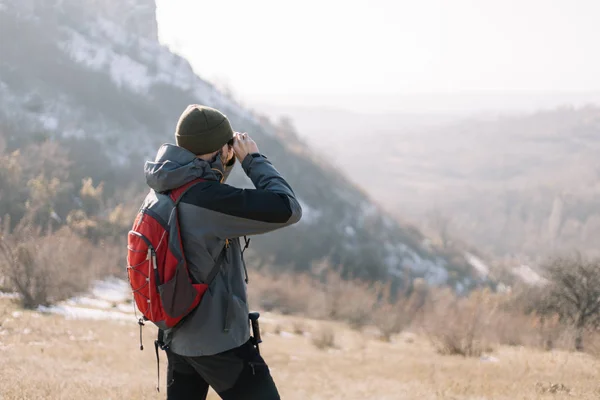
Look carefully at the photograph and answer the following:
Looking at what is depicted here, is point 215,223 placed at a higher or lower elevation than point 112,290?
higher

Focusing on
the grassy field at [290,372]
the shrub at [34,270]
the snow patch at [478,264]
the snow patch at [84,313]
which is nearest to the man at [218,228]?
the grassy field at [290,372]

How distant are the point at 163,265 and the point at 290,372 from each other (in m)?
7.03

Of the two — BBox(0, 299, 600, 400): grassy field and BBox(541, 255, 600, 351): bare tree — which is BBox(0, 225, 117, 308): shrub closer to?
BBox(0, 299, 600, 400): grassy field

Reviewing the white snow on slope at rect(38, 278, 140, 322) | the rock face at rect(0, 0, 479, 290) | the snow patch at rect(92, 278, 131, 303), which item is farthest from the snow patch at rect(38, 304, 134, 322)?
the rock face at rect(0, 0, 479, 290)

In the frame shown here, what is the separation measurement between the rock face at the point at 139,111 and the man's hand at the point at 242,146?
5269 cm

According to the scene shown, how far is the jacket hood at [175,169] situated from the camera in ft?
8.50

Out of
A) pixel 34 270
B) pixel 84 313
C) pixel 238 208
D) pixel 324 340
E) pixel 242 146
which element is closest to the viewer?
pixel 238 208

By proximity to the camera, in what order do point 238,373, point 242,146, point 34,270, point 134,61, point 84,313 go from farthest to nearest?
point 134,61 < point 84,313 < point 34,270 < point 242,146 < point 238,373

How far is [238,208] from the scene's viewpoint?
2555mm

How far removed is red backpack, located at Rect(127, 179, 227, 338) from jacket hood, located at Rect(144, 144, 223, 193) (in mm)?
43

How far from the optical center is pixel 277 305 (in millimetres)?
33250

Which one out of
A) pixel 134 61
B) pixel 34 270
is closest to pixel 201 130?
pixel 34 270

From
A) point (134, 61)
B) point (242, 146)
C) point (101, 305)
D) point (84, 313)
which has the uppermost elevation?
point (134, 61)

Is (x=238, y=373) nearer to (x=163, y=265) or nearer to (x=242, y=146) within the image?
(x=163, y=265)
